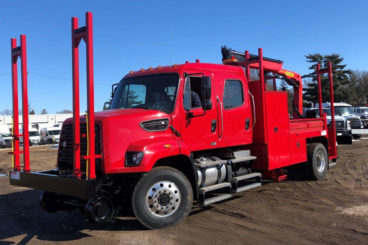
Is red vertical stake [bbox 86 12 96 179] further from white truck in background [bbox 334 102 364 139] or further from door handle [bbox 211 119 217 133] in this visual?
white truck in background [bbox 334 102 364 139]

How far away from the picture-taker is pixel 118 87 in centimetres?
703

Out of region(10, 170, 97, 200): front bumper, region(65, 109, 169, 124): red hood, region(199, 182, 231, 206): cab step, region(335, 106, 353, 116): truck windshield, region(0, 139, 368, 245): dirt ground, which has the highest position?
region(335, 106, 353, 116): truck windshield

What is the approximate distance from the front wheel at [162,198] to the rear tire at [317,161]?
15.5ft

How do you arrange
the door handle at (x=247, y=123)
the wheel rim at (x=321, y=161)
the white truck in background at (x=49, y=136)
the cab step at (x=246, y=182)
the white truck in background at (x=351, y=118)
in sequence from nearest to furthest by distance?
the cab step at (x=246, y=182) → the door handle at (x=247, y=123) → the wheel rim at (x=321, y=161) → the white truck in background at (x=351, y=118) → the white truck in background at (x=49, y=136)

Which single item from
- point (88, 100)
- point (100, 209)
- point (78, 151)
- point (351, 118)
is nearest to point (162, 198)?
point (100, 209)

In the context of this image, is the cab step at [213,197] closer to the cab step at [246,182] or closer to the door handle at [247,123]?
the cab step at [246,182]

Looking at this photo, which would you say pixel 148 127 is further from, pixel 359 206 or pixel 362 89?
pixel 362 89

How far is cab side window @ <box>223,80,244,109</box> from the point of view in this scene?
6.99 m

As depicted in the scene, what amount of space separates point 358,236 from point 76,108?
441cm

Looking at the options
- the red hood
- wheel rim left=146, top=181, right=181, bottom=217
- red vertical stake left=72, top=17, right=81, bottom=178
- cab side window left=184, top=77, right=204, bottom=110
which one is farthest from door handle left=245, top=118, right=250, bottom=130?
red vertical stake left=72, top=17, right=81, bottom=178

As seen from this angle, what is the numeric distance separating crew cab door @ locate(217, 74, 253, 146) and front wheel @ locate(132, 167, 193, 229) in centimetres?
154

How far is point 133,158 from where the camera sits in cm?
529

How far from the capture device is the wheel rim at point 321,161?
9.68m

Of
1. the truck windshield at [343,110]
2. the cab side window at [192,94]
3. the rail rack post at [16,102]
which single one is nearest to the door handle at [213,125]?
the cab side window at [192,94]
